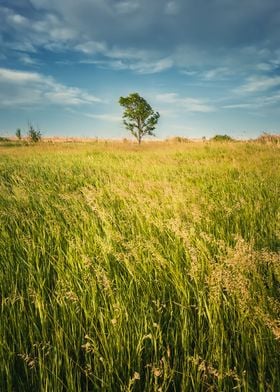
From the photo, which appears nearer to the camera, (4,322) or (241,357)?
(241,357)

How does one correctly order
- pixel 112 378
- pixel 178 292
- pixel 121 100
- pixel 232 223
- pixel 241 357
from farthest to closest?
pixel 121 100
pixel 232 223
pixel 178 292
pixel 241 357
pixel 112 378

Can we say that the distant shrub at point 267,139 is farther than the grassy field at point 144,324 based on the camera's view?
Yes

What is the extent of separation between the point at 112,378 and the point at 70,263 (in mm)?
1082

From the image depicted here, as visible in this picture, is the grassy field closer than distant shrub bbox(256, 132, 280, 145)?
Yes

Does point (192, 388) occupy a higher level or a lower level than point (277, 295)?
lower

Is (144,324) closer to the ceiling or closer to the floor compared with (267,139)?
closer to the floor

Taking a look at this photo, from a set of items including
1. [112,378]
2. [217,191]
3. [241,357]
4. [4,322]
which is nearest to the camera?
[112,378]

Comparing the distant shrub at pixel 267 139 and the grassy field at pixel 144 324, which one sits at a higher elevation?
the distant shrub at pixel 267 139

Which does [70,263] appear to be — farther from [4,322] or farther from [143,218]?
[143,218]

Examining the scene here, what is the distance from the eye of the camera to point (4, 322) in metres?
1.57

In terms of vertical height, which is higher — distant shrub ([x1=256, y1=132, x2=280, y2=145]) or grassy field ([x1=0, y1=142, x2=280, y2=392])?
distant shrub ([x1=256, y1=132, x2=280, y2=145])

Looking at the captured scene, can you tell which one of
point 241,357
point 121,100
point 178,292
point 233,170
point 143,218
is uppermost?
point 121,100

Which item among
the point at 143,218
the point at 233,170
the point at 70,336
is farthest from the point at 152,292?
the point at 233,170

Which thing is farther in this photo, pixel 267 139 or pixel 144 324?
pixel 267 139
